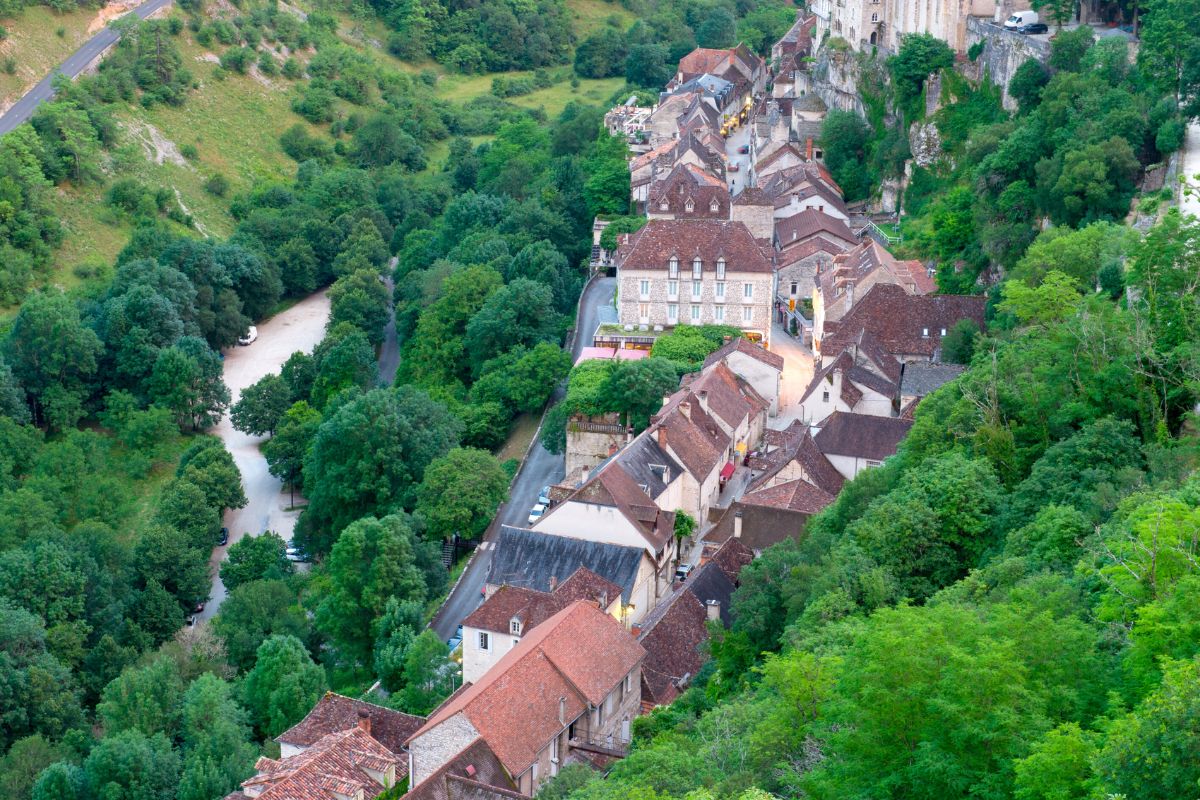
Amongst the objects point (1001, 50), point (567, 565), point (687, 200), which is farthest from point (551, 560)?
point (1001, 50)

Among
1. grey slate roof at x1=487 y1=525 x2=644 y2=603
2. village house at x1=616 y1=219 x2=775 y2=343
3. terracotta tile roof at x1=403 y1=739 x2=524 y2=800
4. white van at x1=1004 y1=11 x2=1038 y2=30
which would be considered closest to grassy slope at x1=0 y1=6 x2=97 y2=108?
village house at x1=616 y1=219 x2=775 y2=343

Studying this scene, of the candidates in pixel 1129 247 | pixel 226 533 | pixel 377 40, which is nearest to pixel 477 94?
pixel 377 40

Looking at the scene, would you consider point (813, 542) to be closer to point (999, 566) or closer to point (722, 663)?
point (722, 663)

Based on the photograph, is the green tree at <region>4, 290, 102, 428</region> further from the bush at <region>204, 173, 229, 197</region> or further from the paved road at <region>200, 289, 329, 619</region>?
the bush at <region>204, 173, 229, 197</region>

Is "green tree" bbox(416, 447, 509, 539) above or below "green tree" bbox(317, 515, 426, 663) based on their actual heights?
above

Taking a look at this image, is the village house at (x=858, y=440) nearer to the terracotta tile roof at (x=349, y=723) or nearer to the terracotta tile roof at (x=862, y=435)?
the terracotta tile roof at (x=862, y=435)

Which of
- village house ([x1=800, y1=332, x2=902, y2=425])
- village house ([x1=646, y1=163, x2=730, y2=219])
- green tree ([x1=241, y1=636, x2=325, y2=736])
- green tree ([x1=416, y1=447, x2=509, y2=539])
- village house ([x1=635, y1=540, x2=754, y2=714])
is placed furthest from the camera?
village house ([x1=646, y1=163, x2=730, y2=219])
